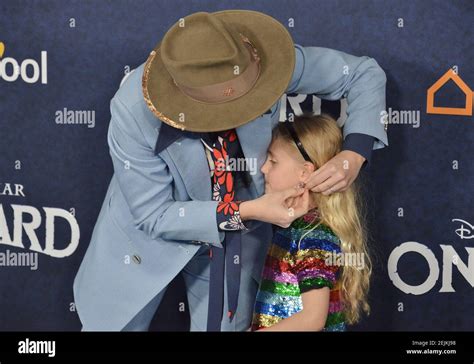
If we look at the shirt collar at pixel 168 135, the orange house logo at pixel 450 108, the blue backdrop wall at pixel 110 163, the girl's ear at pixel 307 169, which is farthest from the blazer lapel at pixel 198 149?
the orange house logo at pixel 450 108

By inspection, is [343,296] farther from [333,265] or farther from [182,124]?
[182,124]

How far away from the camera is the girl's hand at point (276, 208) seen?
1.90 metres

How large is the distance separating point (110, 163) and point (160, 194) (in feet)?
2.28

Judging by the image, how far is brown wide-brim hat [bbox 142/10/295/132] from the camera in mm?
1806

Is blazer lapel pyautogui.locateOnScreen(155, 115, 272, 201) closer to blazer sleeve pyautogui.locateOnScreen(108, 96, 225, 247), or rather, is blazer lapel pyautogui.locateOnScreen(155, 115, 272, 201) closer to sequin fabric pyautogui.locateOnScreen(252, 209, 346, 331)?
blazer sleeve pyautogui.locateOnScreen(108, 96, 225, 247)

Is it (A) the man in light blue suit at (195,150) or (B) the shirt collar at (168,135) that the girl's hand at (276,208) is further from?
(B) the shirt collar at (168,135)

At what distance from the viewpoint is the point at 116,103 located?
6.59ft

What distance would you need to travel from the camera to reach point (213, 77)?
180 centimetres

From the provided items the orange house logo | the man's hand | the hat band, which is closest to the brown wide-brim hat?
the hat band

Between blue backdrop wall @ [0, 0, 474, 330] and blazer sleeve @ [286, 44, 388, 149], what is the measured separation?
1.29ft

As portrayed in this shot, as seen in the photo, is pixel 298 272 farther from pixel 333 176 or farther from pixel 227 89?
pixel 227 89

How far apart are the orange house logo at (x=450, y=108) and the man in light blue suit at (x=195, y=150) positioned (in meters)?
0.48

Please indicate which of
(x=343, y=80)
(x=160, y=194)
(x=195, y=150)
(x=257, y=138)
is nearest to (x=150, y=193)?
(x=160, y=194)
